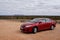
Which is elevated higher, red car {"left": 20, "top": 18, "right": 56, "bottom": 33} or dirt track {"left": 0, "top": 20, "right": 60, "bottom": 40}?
red car {"left": 20, "top": 18, "right": 56, "bottom": 33}

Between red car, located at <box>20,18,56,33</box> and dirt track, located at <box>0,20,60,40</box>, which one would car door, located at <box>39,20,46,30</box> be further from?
dirt track, located at <box>0,20,60,40</box>

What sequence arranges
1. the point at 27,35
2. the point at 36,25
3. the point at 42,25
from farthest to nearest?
the point at 42,25 → the point at 36,25 → the point at 27,35

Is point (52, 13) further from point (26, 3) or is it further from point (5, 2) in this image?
point (5, 2)

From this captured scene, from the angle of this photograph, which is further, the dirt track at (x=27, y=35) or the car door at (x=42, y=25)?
the car door at (x=42, y=25)

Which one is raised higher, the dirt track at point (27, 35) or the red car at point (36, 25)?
the red car at point (36, 25)

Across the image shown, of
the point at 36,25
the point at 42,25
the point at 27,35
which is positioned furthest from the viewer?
the point at 42,25

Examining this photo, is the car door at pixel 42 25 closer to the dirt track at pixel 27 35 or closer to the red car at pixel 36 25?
the red car at pixel 36 25

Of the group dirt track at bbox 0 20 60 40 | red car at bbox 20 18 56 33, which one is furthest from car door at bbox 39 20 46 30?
dirt track at bbox 0 20 60 40

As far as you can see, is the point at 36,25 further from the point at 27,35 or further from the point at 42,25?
the point at 27,35

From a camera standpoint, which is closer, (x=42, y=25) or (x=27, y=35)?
(x=27, y=35)

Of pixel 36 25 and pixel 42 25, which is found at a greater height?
pixel 36 25

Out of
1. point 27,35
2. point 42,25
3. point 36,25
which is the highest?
point 36,25

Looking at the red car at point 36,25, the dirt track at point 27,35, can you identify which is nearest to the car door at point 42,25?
the red car at point 36,25

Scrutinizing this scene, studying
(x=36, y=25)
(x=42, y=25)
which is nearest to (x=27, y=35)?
(x=36, y=25)
